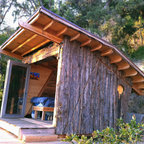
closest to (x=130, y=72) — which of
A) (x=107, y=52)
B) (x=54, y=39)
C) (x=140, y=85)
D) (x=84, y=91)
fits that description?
(x=140, y=85)

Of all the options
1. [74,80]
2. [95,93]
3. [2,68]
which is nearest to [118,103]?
[95,93]

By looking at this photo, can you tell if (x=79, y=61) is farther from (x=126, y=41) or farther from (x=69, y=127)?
(x=126, y=41)

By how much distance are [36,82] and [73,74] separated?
2949 millimetres

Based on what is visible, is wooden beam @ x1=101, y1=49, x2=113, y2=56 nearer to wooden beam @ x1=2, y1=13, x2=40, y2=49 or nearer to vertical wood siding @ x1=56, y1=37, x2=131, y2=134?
vertical wood siding @ x1=56, y1=37, x2=131, y2=134

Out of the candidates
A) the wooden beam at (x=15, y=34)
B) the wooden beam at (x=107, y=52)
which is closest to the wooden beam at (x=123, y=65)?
the wooden beam at (x=107, y=52)

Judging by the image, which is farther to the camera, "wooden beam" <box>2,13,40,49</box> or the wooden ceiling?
the wooden ceiling

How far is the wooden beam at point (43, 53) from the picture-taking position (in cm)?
557

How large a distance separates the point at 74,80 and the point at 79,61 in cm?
63

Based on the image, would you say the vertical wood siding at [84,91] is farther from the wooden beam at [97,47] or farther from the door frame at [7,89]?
the door frame at [7,89]

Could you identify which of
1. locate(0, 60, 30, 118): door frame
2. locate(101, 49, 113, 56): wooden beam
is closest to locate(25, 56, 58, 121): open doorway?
locate(0, 60, 30, 118): door frame

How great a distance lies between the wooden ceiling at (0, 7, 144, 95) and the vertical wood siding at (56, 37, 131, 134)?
0.89 feet

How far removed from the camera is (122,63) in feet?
20.7

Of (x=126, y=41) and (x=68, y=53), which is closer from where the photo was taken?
(x=68, y=53)

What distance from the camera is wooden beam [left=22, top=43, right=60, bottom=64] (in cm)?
557
